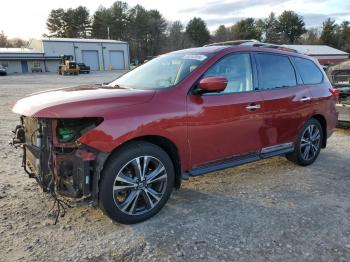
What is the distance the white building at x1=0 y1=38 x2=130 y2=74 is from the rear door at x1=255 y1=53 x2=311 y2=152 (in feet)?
199

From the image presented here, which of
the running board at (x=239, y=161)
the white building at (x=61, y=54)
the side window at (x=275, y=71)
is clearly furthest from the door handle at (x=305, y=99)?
the white building at (x=61, y=54)

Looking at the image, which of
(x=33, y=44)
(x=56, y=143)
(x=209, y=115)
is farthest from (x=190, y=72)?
(x=33, y=44)

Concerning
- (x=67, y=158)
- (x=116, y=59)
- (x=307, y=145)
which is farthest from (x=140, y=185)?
(x=116, y=59)

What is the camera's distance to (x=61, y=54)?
63.7 metres

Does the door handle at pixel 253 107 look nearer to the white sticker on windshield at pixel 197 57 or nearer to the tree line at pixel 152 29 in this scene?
the white sticker on windshield at pixel 197 57

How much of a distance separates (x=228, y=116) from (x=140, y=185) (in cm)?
139

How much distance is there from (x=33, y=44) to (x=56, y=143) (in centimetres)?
7229

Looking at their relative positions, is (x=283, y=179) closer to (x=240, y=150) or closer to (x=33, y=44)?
(x=240, y=150)

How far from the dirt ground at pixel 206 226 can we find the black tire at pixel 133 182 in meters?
0.15

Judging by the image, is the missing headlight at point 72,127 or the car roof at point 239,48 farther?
the car roof at point 239,48

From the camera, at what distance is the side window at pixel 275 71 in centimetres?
504

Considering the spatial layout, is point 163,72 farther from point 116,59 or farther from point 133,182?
point 116,59

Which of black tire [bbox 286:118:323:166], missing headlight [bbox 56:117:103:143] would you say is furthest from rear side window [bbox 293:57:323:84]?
missing headlight [bbox 56:117:103:143]

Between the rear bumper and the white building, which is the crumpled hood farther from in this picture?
the white building
